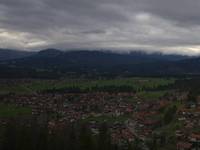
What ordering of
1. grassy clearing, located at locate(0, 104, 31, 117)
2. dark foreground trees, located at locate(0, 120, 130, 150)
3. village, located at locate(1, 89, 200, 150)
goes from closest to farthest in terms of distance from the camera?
1. dark foreground trees, located at locate(0, 120, 130, 150)
2. village, located at locate(1, 89, 200, 150)
3. grassy clearing, located at locate(0, 104, 31, 117)

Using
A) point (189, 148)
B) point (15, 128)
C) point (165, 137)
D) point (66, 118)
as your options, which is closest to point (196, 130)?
point (165, 137)

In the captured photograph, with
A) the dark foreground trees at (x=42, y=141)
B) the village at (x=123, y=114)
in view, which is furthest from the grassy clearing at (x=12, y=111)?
the dark foreground trees at (x=42, y=141)

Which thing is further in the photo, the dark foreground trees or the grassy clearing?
the grassy clearing

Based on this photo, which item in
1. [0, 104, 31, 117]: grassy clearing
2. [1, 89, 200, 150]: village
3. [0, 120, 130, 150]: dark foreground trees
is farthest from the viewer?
[0, 104, 31, 117]: grassy clearing

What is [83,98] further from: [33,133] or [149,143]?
[33,133]

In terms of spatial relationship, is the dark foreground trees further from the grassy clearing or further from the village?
the grassy clearing

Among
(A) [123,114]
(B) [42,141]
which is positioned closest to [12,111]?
(A) [123,114]

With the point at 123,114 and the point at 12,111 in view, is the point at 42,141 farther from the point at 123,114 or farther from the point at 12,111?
the point at 12,111

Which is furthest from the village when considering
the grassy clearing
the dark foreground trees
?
the dark foreground trees

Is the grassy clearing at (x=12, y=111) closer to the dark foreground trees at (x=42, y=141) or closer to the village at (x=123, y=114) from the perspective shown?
the village at (x=123, y=114)
